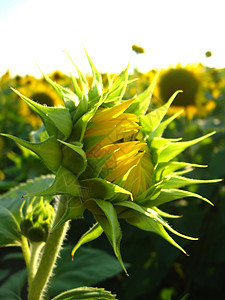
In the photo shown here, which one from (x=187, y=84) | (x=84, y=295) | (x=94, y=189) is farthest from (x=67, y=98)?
(x=187, y=84)

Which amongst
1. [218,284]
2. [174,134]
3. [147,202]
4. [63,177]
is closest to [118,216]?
[147,202]

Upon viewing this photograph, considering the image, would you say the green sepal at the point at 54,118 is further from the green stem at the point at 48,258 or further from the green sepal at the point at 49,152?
the green stem at the point at 48,258

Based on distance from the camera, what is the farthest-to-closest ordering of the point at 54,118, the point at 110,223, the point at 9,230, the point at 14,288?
the point at 14,288 → the point at 9,230 → the point at 54,118 → the point at 110,223

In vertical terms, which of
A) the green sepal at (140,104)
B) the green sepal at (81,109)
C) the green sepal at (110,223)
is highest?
the green sepal at (81,109)

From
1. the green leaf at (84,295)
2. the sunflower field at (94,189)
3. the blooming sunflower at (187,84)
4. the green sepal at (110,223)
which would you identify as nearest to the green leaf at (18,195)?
the sunflower field at (94,189)

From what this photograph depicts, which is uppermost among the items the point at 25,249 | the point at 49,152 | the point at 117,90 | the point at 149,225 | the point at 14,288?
the point at 117,90

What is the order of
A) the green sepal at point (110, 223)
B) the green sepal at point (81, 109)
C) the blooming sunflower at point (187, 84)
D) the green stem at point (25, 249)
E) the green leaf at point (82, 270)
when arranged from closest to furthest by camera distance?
1. the green sepal at point (110, 223)
2. the green sepal at point (81, 109)
3. the green stem at point (25, 249)
4. the green leaf at point (82, 270)
5. the blooming sunflower at point (187, 84)

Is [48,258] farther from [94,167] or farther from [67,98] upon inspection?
[67,98]

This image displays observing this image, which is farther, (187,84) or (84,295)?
(187,84)

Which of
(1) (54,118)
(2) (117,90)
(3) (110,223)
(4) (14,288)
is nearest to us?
(3) (110,223)
